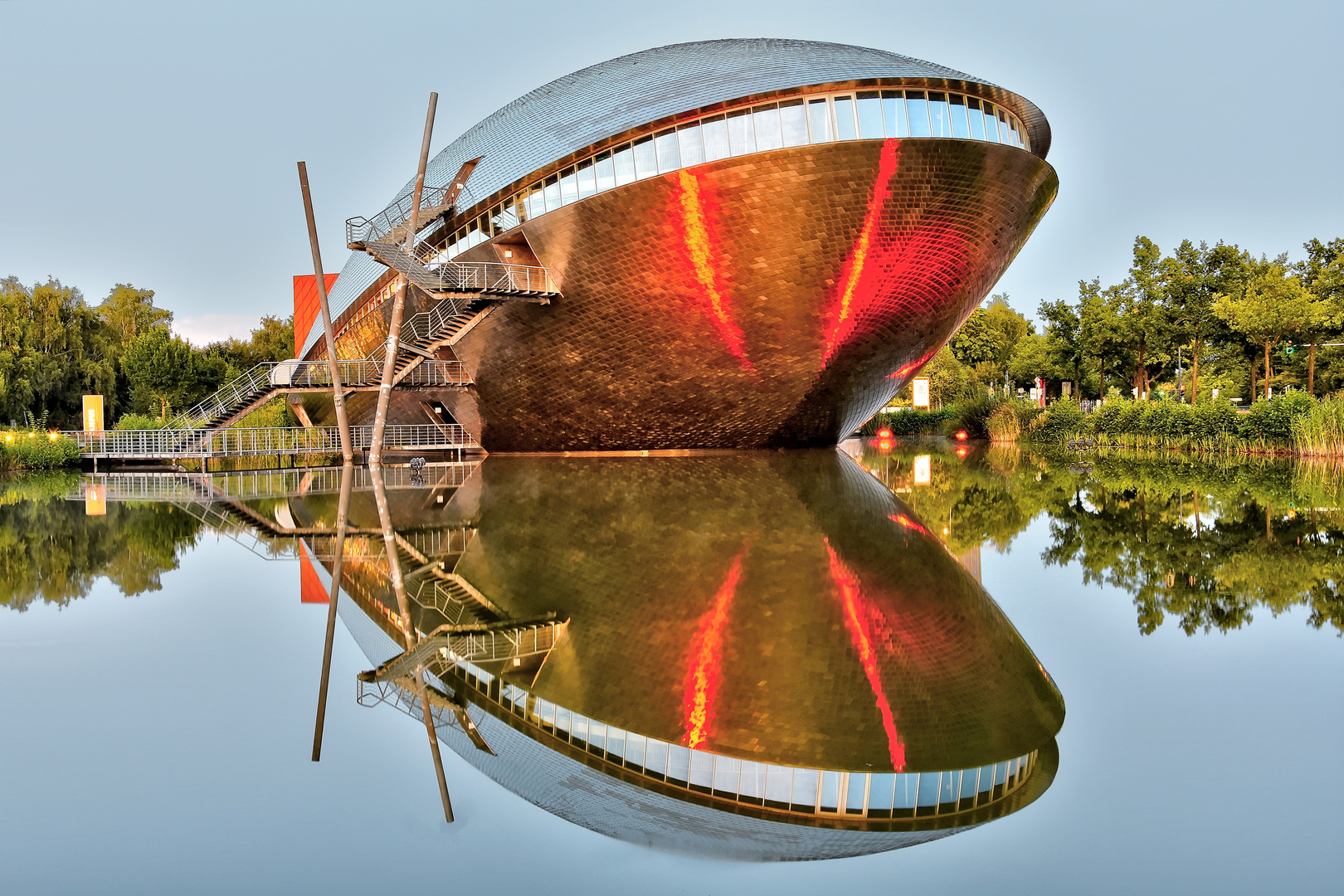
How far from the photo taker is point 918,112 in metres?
20.2

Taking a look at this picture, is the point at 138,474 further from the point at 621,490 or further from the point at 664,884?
the point at 664,884

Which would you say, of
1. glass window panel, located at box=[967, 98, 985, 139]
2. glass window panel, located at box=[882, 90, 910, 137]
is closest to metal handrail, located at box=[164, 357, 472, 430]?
glass window panel, located at box=[882, 90, 910, 137]

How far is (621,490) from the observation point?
16688 millimetres

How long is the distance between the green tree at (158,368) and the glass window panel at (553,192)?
3271cm

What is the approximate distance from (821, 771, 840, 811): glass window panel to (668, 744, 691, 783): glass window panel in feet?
1.85

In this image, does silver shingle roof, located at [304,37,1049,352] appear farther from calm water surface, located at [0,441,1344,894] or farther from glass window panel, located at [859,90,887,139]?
calm water surface, located at [0,441,1344,894]

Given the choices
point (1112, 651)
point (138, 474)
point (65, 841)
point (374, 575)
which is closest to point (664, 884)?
point (65, 841)

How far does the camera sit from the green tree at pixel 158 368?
47.4m

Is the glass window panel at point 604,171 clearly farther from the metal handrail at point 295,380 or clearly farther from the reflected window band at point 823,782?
the reflected window band at point 823,782

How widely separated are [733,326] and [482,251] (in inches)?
276

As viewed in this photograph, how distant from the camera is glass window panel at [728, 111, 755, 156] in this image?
20.5 meters

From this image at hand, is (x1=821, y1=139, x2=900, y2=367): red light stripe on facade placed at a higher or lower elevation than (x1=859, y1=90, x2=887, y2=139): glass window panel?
lower

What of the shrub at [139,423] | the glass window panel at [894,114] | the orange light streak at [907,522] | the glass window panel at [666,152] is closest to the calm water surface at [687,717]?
the orange light streak at [907,522]

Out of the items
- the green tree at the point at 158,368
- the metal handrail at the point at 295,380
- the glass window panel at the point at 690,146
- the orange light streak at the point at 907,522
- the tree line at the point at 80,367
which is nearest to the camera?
the orange light streak at the point at 907,522
